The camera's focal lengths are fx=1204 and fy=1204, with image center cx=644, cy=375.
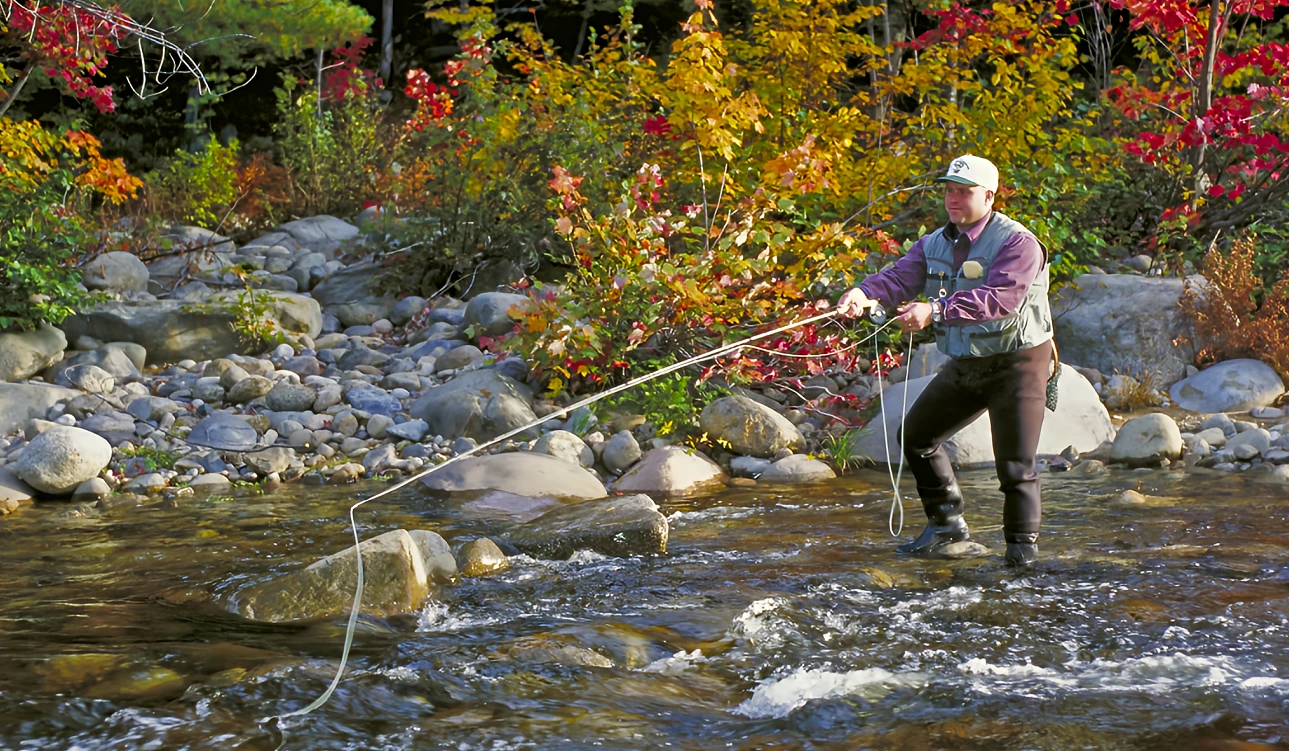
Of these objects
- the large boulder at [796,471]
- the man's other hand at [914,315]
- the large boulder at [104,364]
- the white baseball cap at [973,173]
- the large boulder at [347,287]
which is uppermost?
the large boulder at [347,287]

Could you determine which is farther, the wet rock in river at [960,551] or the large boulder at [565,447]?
the large boulder at [565,447]

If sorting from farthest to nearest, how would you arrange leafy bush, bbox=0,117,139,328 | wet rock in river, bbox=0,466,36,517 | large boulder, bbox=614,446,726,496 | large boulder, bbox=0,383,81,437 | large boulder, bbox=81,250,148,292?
large boulder, bbox=81,250,148,292 → leafy bush, bbox=0,117,139,328 → large boulder, bbox=0,383,81,437 → large boulder, bbox=614,446,726,496 → wet rock in river, bbox=0,466,36,517

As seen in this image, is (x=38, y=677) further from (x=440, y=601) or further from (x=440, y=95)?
(x=440, y=95)

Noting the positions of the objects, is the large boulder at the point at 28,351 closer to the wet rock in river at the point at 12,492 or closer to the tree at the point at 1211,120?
the wet rock in river at the point at 12,492

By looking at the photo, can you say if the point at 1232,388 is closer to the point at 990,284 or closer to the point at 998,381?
the point at 998,381

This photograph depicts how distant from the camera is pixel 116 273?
10852 millimetres

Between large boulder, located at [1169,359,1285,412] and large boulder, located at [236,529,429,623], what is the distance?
21.2 ft

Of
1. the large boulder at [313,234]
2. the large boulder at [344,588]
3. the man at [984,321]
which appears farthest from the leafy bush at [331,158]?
the man at [984,321]

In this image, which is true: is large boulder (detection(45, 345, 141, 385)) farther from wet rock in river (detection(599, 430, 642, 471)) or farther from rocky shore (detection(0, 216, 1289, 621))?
wet rock in river (detection(599, 430, 642, 471))

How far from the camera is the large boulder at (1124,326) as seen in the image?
9438mm

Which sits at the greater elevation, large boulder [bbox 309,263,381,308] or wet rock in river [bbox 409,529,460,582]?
large boulder [bbox 309,263,381,308]

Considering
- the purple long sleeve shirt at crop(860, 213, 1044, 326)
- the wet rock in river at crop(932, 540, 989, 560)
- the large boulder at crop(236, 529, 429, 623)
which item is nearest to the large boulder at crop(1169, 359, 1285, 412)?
the wet rock in river at crop(932, 540, 989, 560)

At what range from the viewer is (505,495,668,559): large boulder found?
5.49 m

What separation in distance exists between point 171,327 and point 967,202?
7.00m
